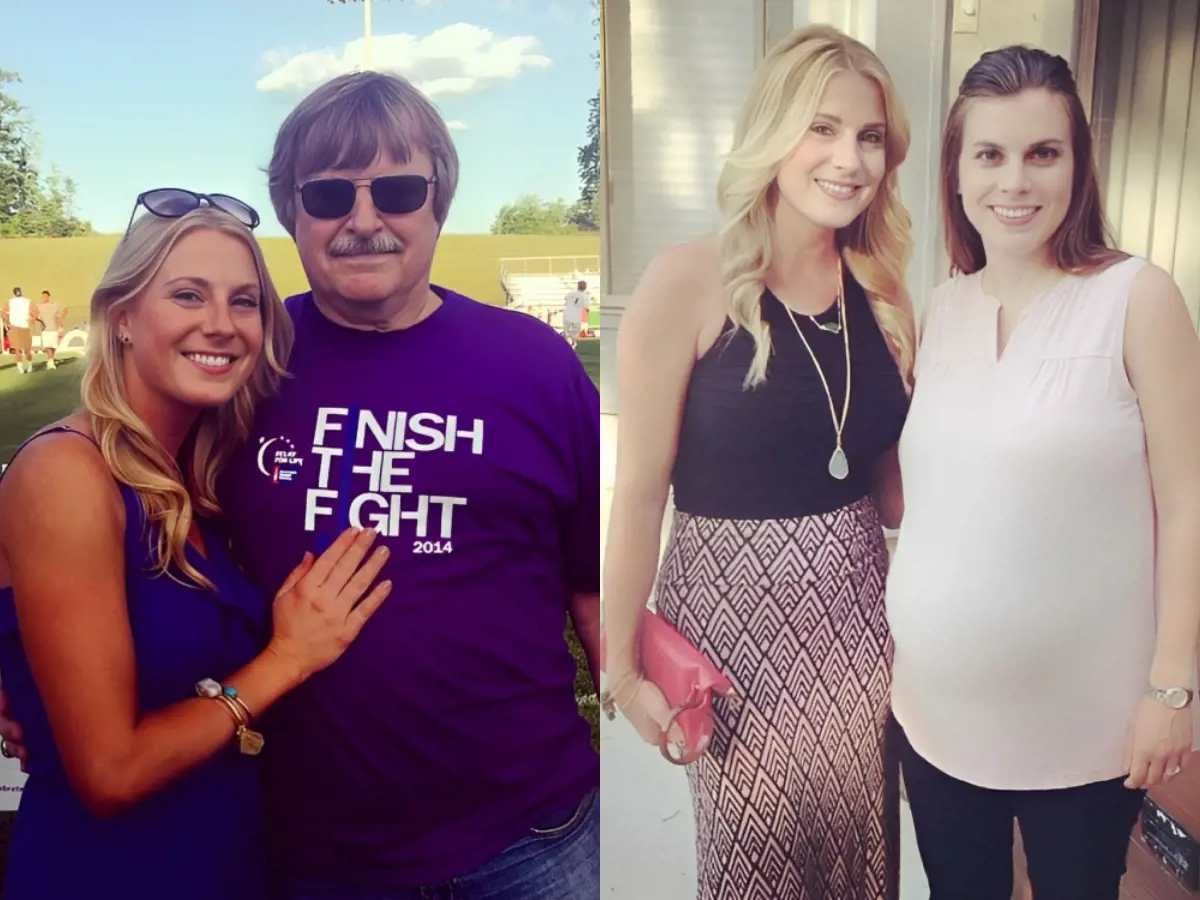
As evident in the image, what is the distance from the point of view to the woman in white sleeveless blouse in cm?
146

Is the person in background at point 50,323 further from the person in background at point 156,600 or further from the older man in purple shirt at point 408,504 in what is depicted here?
the older man in purple shirt at point 408,504

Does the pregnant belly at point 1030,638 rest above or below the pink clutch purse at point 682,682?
above

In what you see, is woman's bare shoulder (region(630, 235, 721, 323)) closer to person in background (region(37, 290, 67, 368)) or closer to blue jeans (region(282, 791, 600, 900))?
blue jeans (region(282, 791, 600, 900))

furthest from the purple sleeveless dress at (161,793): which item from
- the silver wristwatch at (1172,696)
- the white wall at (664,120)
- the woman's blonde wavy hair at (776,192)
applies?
the silver wristwatch at (1172,696)

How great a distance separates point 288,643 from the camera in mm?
1619

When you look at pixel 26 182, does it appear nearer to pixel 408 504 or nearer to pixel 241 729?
pixel 408 504

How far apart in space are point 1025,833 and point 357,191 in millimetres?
1623

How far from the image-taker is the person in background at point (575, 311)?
166cm

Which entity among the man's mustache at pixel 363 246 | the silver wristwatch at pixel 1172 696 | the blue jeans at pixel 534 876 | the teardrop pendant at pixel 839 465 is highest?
the man's mustache at pixel 363 246

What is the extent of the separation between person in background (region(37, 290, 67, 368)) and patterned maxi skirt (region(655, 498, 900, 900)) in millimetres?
1191

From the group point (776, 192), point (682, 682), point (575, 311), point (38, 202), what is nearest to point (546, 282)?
point (575, 311)

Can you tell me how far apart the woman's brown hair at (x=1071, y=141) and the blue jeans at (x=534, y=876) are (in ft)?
4.22

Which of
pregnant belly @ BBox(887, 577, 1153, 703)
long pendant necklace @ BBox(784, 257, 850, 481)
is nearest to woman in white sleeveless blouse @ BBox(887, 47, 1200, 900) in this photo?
pregnant belly @ BBox(887, 577, 1153, 703)

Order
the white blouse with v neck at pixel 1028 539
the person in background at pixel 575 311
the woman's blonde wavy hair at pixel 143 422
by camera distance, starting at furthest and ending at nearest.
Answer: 1. the person in background at pixel 575 311
2. the woman's blonde wavy hair at pixel 143 422
3. the white blouse with v neck at pixel 1028 539
